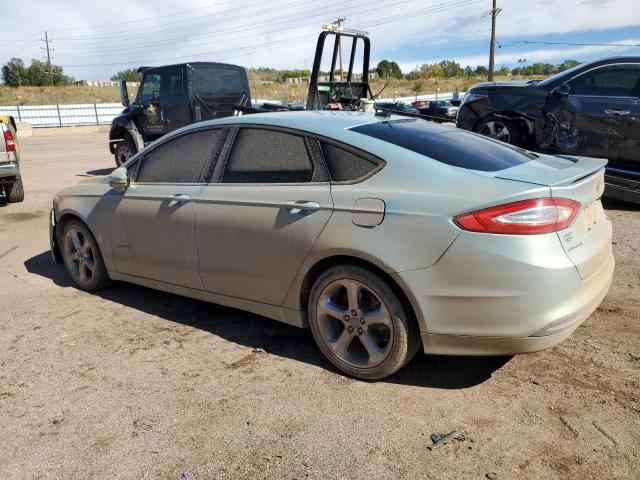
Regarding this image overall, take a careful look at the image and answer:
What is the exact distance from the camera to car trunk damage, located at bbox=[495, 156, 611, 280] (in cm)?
295

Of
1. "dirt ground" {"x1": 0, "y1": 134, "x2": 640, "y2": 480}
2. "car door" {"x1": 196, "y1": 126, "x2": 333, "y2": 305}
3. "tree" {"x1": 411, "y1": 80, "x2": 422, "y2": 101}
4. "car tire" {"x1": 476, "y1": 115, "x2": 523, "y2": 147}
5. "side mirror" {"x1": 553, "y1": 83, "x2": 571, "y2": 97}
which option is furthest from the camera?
"tree" {"x1": 411, "y1": 80, "x2": 422, "y2": 101}

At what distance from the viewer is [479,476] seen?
8.27 ft

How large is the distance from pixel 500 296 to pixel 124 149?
1180 cm

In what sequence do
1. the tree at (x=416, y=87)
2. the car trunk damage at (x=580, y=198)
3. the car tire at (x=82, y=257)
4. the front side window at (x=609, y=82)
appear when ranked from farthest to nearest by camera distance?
the tree at (x=416, y=87) → the front side window at (x=609, y=82) → the car tire at (x=82, y=257) → the car trunk damage at (x=580, y=198)

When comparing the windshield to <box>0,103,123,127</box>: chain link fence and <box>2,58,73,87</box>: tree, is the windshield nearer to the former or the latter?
<box>0,103,123,127</box>: chain link fence

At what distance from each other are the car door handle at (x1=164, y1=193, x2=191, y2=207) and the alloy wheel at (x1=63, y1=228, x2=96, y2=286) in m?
1.26

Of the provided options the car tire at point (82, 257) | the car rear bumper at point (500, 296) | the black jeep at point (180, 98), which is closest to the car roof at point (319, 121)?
the car rear bumper at point (500, 296)

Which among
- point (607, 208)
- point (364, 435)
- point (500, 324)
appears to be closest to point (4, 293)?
point (364, 435)

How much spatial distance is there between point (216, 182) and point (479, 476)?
2538mm

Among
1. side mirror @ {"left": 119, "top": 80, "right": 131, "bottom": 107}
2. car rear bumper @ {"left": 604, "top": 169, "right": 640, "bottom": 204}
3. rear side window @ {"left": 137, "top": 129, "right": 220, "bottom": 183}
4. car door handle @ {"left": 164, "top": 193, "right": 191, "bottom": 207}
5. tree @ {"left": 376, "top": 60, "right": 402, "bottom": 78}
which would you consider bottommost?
car rear bumper @ {"left": 604, "top": 169, "right": 640, "bottom": 204}

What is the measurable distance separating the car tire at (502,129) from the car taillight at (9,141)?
733 centimetres

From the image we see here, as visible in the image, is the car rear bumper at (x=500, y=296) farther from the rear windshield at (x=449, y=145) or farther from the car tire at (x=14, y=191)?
the car tire at (x=14, y=191)

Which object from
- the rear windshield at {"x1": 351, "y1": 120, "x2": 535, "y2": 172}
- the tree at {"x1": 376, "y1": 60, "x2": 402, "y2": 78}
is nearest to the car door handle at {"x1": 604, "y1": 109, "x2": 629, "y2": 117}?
the rear windshield at {"x1": 351, "y1": 120, "x2": 535, "y2": 172}

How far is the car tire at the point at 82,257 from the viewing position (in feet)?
16.4
